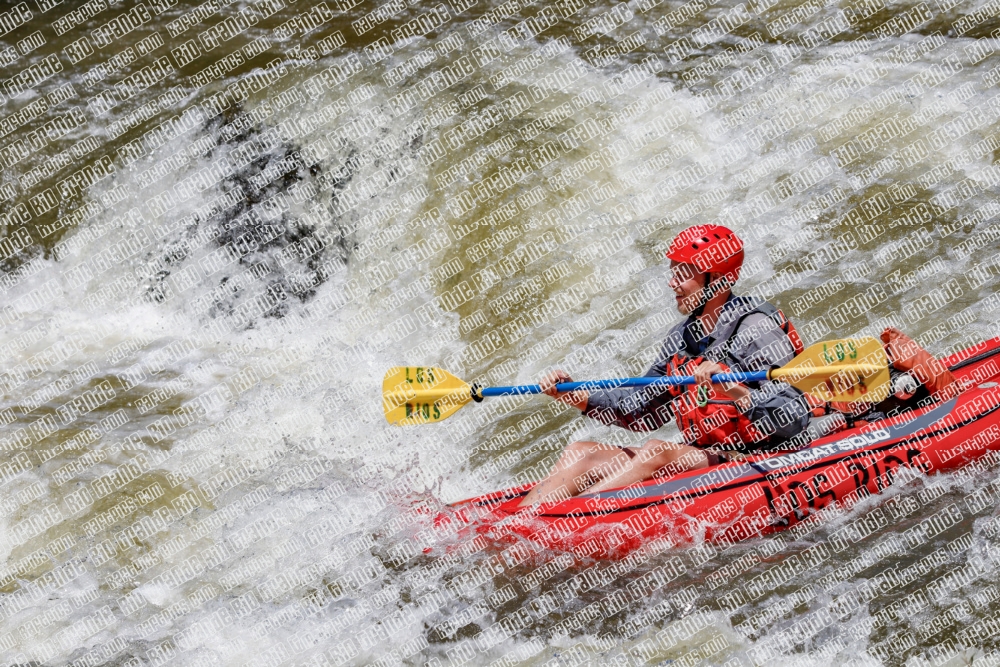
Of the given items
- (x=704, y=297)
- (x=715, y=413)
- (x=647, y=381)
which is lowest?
(x=715, y=413)

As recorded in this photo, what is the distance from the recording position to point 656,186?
288 inches

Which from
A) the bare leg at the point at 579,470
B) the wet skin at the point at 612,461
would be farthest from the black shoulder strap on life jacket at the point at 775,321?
the bare leg at the point at 579,470

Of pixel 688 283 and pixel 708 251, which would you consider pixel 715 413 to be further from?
pixel 708 251

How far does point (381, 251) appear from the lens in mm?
7371

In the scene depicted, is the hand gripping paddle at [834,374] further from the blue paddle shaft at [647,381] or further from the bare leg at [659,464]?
the bare leg at [659,464]

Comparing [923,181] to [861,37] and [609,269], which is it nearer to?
[861,37]

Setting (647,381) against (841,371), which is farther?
(647,381)

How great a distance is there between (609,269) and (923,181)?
7.44 ft

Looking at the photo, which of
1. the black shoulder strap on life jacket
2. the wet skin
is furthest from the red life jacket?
the wet skin

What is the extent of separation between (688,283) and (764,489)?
1.03 meters

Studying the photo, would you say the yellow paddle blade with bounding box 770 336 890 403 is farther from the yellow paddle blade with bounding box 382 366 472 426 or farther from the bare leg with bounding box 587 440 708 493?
the yellow paddle blade with bounding box 382 366 472 426

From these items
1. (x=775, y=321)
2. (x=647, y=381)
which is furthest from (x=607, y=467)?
(x=775, y=321)

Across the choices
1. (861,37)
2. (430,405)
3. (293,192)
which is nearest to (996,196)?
(861,37)

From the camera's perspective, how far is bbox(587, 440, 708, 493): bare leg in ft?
15.8
